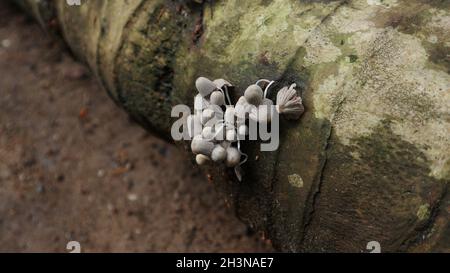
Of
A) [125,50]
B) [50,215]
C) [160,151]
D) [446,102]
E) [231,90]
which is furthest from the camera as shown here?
[160,151]

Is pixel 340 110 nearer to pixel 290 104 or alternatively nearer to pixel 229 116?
pixel 290 104

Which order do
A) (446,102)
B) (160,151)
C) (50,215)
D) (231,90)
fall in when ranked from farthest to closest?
(160,151), (50,215), (231,90), (446,102)

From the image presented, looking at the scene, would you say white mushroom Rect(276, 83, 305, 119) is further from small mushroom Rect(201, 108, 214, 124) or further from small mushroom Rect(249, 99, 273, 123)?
small mushroom Rect(201, 108, 214, 124)

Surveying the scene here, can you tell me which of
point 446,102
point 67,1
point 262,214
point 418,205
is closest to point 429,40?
point 446,102

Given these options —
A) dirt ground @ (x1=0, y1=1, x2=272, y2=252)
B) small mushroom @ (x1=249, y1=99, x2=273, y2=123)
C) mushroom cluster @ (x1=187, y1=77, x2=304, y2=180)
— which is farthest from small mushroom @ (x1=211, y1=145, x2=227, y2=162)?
dirt ground @ (x1=0, y1=1, x2=272, y2=252)

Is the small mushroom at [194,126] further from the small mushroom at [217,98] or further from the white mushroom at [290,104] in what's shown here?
the white mushroom at [290,104]

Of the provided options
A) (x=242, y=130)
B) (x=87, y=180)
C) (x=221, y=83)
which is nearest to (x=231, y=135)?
(x=242, y=130)

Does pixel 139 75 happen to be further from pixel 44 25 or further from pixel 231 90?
pixel 44 25
